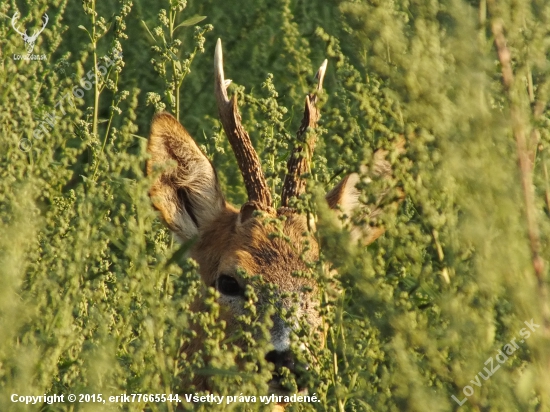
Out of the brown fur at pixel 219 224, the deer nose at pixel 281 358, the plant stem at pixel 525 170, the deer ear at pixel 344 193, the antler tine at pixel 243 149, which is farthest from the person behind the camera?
the deer ear at pixel 344 193

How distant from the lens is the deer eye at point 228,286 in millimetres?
A: 5336

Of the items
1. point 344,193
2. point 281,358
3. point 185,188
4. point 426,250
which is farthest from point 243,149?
point 426,250

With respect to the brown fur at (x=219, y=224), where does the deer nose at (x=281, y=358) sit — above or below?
below

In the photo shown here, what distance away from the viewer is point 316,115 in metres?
5.57

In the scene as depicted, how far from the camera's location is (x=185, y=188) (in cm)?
594

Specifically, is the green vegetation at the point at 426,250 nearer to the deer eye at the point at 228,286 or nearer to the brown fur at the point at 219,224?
the brown fur at the point at 219,224

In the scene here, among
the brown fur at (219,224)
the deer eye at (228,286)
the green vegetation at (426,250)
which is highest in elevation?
the brown fur at (219,224)

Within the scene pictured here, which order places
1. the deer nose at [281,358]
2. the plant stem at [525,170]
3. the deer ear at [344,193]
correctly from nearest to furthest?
1. the plant stem at [525,170]
2. the deer nose at [281,358]
3. the deer ear at [344,193]

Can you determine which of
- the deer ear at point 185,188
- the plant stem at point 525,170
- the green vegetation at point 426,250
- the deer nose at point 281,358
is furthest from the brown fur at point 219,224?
the plant stem at point 525,170

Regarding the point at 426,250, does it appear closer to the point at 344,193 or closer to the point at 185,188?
the point at 344,193

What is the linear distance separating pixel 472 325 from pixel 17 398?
3.95 ft

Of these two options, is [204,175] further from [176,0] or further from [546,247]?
[546,247]

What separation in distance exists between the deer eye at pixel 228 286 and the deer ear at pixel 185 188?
1.75ft

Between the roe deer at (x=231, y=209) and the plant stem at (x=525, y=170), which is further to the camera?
the roe deer at (x=231, y=209)
